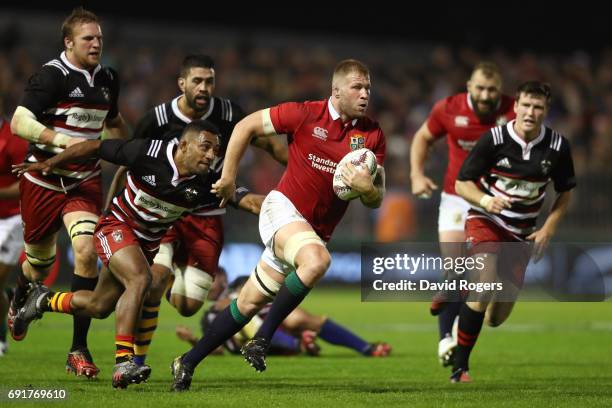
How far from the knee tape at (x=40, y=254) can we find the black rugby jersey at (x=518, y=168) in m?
3.73

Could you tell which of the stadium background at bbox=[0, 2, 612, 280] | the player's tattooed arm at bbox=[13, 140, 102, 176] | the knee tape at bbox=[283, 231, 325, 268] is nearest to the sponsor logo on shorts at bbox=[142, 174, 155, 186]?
the player's tattooed arm at bbox=[13, 140, 102, 176]

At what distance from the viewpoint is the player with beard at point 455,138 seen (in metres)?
11.0

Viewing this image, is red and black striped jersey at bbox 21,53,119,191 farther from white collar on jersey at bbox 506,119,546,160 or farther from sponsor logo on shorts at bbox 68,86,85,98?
white collar on jersey at bbox 506,119,546,160

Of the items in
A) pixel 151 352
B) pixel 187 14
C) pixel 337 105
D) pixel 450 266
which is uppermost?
pixel 187 14

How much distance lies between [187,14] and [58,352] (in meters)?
17.1

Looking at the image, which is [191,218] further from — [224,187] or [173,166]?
[224,187]

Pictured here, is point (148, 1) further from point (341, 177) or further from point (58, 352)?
point (341, 177)

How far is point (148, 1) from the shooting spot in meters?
26.9

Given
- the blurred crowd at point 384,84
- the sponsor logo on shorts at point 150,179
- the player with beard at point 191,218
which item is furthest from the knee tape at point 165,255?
the blurred crowd at point 384,84

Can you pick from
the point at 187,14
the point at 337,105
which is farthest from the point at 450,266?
the point at 187,14

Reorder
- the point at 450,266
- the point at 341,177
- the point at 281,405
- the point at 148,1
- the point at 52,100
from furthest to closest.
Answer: the point at 148,1, the point at 450,266, the point at 52,100, the point at 341,177, the point at 281,405

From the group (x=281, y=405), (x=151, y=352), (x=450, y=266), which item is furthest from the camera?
(x=151, y=352)

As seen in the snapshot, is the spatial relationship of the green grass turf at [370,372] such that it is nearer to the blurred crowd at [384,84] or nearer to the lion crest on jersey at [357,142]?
the lion crest on jersey at [357,142]

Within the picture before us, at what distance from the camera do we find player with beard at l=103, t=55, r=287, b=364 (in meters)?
9.59
